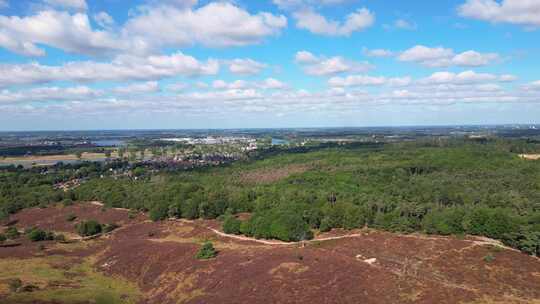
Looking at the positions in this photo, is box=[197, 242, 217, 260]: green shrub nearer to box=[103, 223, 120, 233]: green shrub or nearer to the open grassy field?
the open grassy field

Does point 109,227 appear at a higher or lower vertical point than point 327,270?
lower

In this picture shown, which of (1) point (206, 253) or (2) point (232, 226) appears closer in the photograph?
(1) point (206, 253)

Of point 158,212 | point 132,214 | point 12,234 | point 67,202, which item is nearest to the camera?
point 12,234

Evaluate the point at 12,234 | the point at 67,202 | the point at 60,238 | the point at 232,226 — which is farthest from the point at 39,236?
the point at 232,226

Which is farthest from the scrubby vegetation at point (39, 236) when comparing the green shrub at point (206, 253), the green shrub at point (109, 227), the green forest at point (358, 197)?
the green shrub at point (206, 253)

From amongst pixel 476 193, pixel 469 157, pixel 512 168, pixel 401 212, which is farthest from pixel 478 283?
pixel 469 157

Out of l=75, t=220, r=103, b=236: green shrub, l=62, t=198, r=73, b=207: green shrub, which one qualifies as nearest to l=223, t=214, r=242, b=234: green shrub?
l=75, t=220, r=103, b=236: green shrub

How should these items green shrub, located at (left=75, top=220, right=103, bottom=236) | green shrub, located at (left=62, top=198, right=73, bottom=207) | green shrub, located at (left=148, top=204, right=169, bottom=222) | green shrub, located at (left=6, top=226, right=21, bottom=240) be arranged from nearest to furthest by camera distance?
green shrub, located at (left=6, top=226, right=21, bottom=240)
green shrub, located at (left=75, top=220, right=103, bottom=236)
green shrub, located at (left=148, top=204, right=169, bottom=222)
green shrub, located at (left=62, top=198, right=73, bottom=207)

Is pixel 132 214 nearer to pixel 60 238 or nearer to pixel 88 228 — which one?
pixel 88 228
